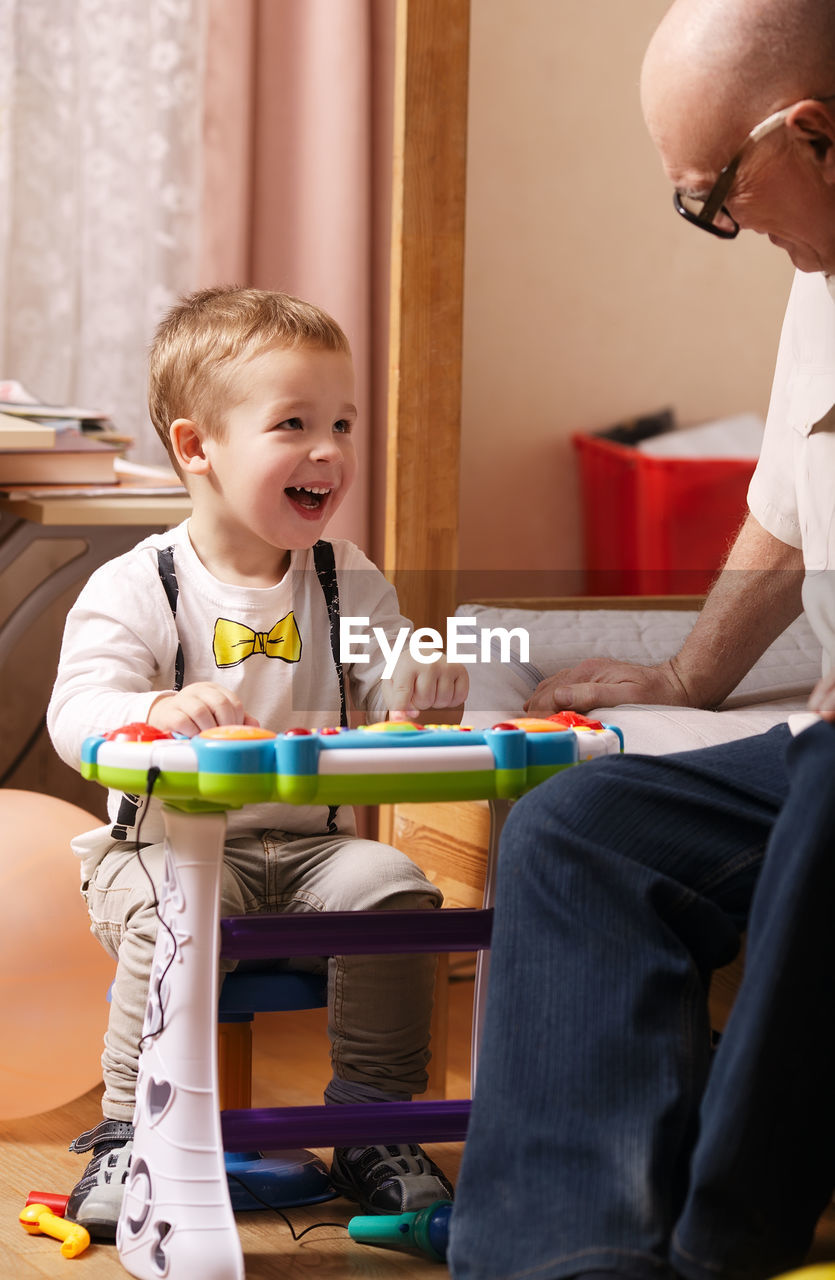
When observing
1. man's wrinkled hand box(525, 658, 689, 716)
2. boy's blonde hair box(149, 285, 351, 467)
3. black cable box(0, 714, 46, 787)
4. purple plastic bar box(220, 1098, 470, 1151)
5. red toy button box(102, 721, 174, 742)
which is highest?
boy's blonde hair box(149, 285, 351, 467)

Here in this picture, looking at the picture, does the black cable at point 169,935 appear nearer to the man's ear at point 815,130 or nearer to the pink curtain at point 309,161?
the man's ear at point 815,130

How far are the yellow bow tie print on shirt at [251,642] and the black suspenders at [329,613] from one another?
0.03 m

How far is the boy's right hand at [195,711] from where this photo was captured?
99cm

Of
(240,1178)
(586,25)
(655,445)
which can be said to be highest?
(586,25)

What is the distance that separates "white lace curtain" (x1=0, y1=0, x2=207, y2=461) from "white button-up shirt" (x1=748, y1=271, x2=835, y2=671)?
0.86 meters

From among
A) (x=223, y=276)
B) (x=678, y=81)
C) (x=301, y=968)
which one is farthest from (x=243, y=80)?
(x=301, y=968)

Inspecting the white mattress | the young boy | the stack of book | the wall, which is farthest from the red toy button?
the wall

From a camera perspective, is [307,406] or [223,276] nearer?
[307,406]

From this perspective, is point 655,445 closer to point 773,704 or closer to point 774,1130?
point 773,704

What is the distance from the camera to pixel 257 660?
1.16 m

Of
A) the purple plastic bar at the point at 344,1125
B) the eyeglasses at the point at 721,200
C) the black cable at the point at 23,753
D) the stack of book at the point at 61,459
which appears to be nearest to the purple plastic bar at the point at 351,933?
the purple plastic bar at the point at 344,1125

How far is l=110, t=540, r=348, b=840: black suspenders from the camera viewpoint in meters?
1.14

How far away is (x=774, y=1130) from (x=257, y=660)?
568mm

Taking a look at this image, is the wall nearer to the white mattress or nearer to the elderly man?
the white mattress
